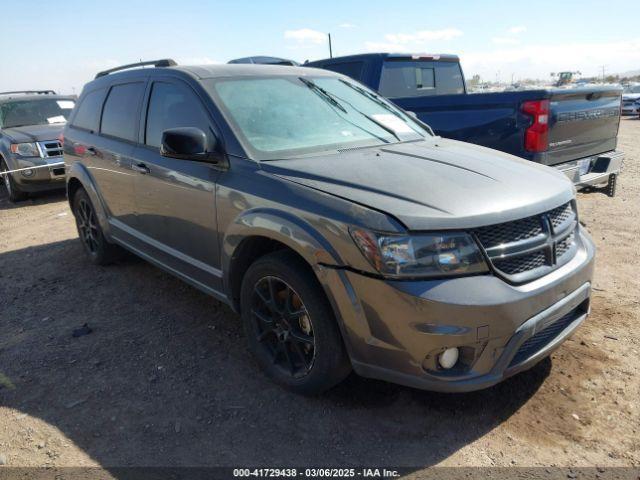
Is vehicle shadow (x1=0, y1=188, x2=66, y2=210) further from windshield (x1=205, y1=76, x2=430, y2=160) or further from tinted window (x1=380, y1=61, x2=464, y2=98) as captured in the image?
windshield (x1=205, y1=76, x2=430, y2=160)

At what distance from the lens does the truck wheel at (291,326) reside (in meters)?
2.61

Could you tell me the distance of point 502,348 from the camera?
2.36 m

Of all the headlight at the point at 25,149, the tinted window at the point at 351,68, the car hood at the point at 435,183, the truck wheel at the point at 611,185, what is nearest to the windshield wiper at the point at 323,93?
the car hood at the point at 435,183

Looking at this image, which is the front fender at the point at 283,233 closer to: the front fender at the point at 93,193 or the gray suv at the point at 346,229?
the gray suv at the point at 346,229

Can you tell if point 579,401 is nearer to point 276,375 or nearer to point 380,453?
point 380,453

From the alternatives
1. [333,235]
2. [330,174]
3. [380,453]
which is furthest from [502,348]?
[330,174]

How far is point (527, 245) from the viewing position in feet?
8.11

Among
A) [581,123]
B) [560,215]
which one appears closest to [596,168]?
[581,123]

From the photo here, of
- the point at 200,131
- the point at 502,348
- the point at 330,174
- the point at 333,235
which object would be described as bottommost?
the point at 502,348

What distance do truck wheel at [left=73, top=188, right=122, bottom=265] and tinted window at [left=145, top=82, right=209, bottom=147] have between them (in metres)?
1.59

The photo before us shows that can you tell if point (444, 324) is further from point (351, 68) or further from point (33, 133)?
point (33, 133)

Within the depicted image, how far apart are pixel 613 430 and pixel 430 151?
1.85 m

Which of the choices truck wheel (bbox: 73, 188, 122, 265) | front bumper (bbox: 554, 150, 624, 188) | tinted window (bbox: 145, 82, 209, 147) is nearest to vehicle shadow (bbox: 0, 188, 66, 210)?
truck wheel (bbox: 73, 188, 122, 265)

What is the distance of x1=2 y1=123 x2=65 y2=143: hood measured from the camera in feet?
29.0
